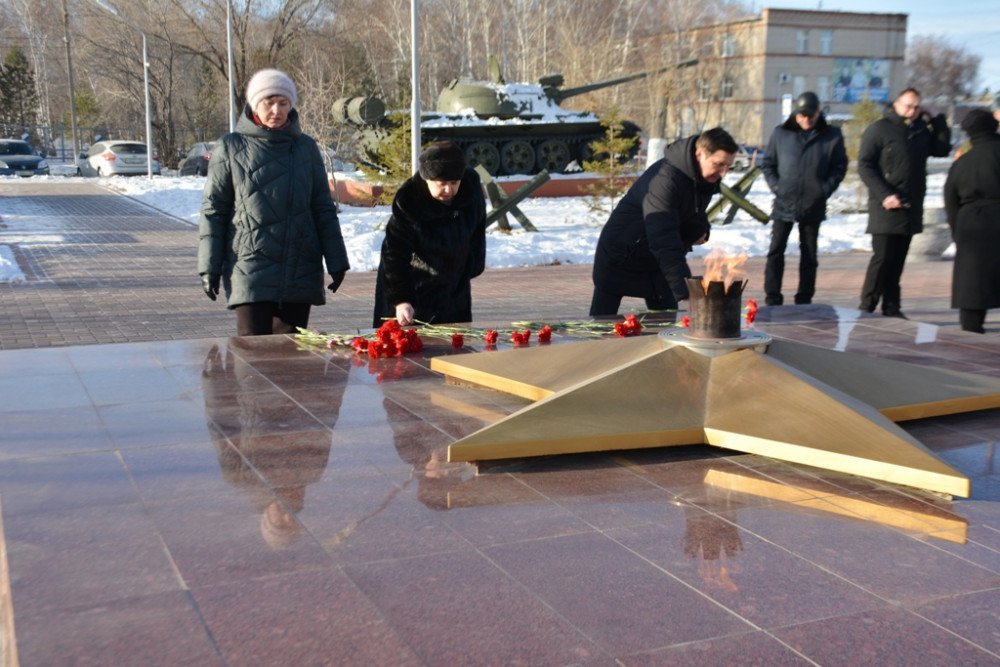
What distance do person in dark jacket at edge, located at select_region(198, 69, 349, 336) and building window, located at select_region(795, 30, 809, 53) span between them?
65.0 m

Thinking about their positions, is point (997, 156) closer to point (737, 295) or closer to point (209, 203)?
point (737, 295)

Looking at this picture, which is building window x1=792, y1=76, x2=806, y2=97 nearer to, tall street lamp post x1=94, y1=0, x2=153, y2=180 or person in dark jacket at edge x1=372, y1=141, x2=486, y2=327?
tall street lamp post x1=94, y1=0, x2=153, y2=180

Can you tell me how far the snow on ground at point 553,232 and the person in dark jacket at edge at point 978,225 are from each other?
4.12 meters

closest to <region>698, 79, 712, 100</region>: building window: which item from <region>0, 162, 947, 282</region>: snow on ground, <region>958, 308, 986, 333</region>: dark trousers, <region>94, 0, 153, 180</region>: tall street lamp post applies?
<region>0, 162, 947, 282</region>: snow on ground

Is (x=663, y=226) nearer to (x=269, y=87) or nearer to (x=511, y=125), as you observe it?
(x=269, y=87)

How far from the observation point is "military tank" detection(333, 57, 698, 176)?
989 inches

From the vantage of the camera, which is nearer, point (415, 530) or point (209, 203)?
point (415, 530)

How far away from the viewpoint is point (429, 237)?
4.75 metres

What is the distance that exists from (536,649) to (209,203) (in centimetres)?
332

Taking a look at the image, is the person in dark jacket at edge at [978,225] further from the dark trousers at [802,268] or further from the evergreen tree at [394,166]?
the evergreen tree at [394,166]

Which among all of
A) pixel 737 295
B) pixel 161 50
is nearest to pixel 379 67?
pixel 161 50

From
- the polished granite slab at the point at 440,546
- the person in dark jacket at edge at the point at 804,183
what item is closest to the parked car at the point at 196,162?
the person in dark jacket at edge at the point at 804,183

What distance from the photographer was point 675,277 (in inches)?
191

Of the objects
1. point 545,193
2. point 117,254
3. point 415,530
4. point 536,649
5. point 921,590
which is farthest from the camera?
point 545,193
